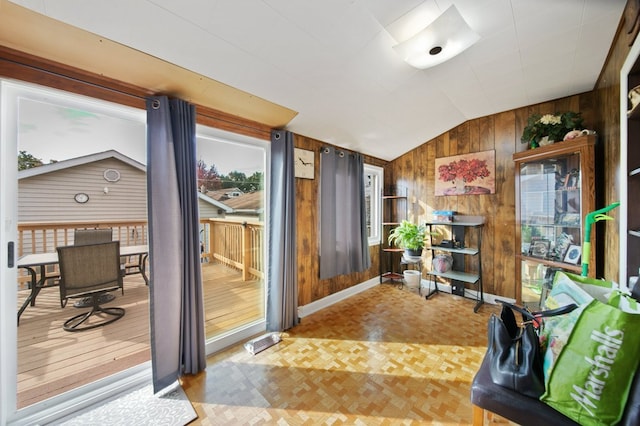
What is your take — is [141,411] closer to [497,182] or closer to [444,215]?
[444,215]

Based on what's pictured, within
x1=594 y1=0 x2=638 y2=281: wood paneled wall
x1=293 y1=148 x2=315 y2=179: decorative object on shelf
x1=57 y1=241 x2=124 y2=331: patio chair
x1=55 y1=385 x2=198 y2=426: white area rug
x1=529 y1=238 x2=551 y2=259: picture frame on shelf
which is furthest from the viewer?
x1=293 y1=148 x2=315 y2=179: decorative object on shelf

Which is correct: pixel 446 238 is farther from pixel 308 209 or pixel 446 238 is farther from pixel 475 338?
pixel 308 209

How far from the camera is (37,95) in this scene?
134cm

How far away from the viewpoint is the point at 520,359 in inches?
37.6

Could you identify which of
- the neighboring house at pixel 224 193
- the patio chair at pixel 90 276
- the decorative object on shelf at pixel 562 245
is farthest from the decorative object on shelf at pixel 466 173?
the patio chair at pixel 90 276

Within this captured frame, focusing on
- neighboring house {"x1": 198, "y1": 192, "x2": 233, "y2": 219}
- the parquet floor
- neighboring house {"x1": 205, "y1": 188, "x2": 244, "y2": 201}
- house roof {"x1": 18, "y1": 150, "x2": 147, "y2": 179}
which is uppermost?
house roof {"x1": 18, "y1": 150, "x2": 147, "y2": 179}

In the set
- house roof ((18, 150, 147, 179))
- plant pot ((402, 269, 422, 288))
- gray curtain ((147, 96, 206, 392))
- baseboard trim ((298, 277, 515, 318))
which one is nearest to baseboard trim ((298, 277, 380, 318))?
baseboard trim ((298, 277, 515, 318))

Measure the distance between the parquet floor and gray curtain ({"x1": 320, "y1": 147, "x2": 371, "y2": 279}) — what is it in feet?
2.29

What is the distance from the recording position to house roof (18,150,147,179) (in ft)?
4.60

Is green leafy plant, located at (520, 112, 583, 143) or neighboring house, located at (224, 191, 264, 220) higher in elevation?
green leafy plant, located at (520, 112, 583, 143)

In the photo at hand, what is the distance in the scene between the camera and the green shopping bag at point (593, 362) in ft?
2.37

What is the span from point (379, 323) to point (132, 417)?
82.3 inches

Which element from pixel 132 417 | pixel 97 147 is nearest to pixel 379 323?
pixel 132 417

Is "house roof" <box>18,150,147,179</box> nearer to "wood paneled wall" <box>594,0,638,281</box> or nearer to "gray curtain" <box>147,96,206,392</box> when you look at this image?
"gray curtain" <box>147,96,206,392</box>
